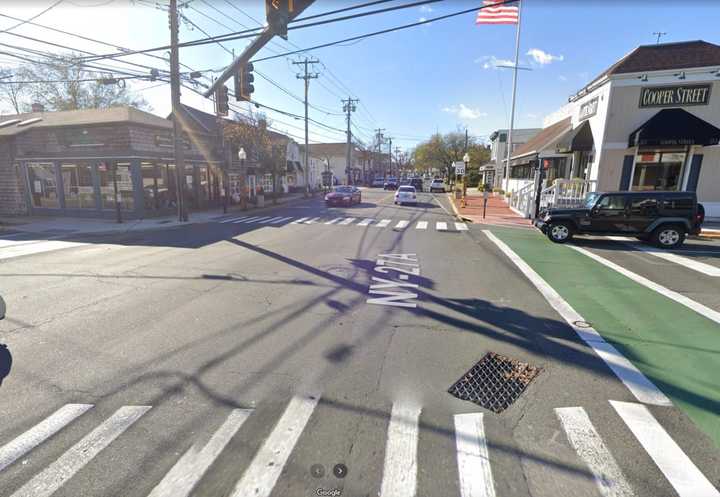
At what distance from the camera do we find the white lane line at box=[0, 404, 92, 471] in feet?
8.62

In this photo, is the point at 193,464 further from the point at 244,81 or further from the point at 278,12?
the point at 244,81

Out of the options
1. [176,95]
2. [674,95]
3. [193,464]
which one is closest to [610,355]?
[193,464]

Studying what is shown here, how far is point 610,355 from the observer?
13.7ft

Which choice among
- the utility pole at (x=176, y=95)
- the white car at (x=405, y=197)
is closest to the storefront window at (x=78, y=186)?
the utility pole at (x=176, y=95)

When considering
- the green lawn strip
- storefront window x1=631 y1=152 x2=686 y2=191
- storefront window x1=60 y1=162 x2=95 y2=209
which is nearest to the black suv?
the green lawn strip

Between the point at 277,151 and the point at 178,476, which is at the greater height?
the point at 277,151

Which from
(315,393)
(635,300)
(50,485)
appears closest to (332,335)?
(315,393)

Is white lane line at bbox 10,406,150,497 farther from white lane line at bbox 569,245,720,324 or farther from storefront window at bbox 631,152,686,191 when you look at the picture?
storefront window at bbox 631,152,686,191

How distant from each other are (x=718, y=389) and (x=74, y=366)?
715 centimetres

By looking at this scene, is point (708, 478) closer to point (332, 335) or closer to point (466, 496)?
point (466, 496)

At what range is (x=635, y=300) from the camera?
20.1 ft

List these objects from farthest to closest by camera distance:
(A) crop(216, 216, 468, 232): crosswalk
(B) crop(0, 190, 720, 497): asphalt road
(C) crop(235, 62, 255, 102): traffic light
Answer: (A) crop(216, 216, 468, 232): crosswalk, (C) crop(235, 62, 255, 102): traffic light, (B) crop(0, 190, 720, 497): asphalt road

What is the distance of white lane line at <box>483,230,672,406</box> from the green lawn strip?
3.9 inches

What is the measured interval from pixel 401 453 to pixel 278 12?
287 inches
